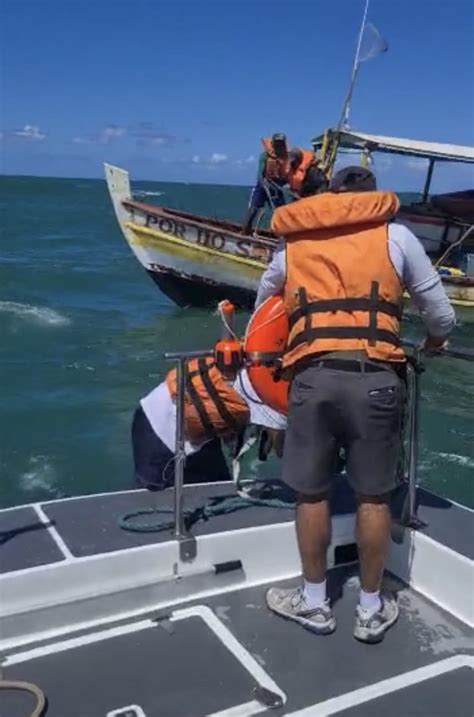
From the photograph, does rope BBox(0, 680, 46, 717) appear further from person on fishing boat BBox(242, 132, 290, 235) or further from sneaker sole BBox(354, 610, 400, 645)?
person on fishing boat BBox(242, 132, 290, 235)

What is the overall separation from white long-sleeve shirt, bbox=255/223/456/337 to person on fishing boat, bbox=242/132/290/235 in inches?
409

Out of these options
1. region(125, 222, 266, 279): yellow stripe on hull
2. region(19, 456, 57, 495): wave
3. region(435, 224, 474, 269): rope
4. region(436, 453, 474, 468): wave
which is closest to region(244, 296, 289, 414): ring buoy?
region(19, 456, 57, 495): wave

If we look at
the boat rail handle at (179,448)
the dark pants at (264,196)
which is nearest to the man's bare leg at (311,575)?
the boat rail handle at (179,448)

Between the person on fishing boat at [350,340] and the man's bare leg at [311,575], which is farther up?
the person on fishing boat at [350,340]

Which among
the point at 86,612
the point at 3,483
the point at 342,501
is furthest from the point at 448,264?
the point at 86,612

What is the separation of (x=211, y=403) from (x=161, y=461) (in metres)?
0.41

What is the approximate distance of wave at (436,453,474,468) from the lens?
875 cm

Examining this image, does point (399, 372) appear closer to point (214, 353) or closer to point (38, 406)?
point (214, 353)

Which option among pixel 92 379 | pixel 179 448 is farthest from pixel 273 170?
pixel 179 448

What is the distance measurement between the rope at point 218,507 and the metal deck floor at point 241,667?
39cm

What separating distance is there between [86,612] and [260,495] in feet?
3.70

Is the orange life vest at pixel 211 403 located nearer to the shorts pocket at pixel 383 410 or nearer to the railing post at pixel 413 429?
the railing post at pixel 413 429

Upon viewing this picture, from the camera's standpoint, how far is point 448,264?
1692 centimetres

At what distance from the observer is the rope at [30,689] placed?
2812 mm
